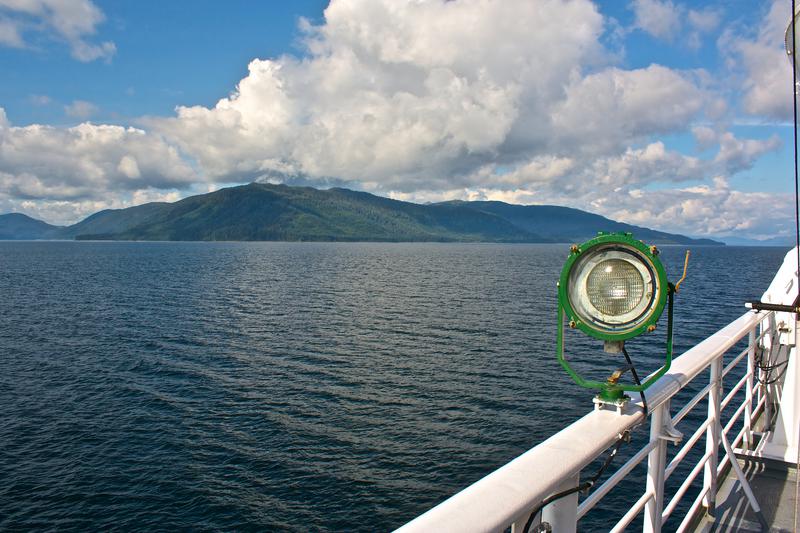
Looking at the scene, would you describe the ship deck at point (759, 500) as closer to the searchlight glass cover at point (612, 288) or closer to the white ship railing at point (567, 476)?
the white ship railing at point (567, 476)

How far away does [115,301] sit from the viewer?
2512 inches

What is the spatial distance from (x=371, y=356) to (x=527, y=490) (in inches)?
1372

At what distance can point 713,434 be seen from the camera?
4.90 m

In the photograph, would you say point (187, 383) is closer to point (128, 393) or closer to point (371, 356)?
point (128, 393)

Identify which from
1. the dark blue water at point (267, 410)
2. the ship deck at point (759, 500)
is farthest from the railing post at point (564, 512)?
the dark blue water at point (267, 410)

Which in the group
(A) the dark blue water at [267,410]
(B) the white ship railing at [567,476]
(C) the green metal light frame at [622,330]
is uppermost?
(C) the green metal light frame at [622,330]

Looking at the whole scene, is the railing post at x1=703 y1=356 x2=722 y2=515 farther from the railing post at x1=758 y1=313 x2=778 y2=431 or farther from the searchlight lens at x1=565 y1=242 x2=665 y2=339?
the railing post at x1=758 y1=313 x2=778 y2=431

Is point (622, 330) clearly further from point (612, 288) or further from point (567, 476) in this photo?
point (567, 476)

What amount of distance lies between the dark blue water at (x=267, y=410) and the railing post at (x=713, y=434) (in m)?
13.4

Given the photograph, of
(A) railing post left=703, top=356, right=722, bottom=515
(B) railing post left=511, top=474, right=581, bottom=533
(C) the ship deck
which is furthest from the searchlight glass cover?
(C) the ship deck

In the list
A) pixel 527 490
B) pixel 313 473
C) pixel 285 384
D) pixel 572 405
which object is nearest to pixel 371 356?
pixel 285 384

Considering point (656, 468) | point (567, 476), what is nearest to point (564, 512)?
point (567, 476)

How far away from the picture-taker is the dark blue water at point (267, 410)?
18.2 metres

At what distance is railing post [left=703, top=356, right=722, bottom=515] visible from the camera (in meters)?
4.50
